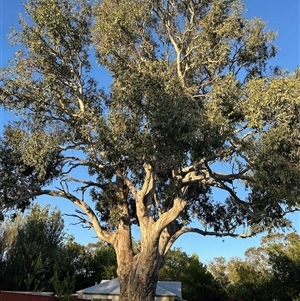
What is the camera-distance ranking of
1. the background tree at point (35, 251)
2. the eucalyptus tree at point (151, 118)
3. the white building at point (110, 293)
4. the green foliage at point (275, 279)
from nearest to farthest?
the eucalyptus tree at point (151, 118) < the white building at point (110, 293) < the background tree at point (35, 251) < the green foliage at point (275, 279)

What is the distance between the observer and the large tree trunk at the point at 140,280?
14.9 m

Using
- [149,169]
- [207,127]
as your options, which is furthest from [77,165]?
[207,127]

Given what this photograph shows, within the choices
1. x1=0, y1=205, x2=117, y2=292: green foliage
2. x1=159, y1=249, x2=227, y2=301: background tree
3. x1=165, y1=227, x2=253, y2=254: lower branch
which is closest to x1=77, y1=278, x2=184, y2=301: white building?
x1=0, y1=205, x2=117, y2=292: green foliage

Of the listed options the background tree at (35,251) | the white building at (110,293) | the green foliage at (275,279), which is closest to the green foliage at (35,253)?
the background tree at (35,251)

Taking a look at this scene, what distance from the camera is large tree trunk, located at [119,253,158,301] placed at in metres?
14.9

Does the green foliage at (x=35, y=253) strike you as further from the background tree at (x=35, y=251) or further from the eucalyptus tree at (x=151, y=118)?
the eucalyptus tree at (x=151, y=118)

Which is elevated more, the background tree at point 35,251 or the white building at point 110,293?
the background tree at point 35,251

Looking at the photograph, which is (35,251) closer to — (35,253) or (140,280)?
(35,253)

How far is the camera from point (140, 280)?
48.9 ft

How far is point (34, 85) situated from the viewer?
1520 cm

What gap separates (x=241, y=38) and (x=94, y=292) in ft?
48.2

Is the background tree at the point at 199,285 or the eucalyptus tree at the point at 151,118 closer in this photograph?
the eucalyptus tree at the point at 151,118

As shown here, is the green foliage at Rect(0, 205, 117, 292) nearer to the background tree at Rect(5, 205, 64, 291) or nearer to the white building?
the background tree at Rect(5, 205, 64, 291)

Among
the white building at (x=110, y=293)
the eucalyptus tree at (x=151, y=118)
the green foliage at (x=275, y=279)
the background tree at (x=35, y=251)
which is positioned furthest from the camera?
the green foliage at (x=275, y=279)
